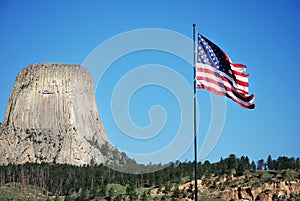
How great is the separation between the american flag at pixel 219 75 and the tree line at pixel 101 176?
10047 centimetres

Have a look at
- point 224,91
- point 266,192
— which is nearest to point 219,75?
point 224,91

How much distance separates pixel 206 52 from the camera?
3478cm

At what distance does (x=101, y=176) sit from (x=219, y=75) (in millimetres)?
114526

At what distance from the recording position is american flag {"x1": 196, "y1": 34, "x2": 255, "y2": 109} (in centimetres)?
3447

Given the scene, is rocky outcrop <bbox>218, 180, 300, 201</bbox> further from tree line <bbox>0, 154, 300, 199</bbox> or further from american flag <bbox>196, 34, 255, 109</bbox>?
american flag <bbox>196, 34, 255, 109</bbox>

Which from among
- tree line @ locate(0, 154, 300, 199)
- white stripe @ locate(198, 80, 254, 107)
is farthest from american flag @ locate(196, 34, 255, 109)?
tree line @ locate(0, 154, 300, 199)

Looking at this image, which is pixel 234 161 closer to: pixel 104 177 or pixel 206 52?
pixel 104 177

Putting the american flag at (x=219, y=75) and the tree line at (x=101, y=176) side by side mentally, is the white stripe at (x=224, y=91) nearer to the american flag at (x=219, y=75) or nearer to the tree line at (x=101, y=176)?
the american flag at (x=219, y=75)

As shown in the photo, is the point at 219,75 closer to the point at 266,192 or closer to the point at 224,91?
the point at 224,91

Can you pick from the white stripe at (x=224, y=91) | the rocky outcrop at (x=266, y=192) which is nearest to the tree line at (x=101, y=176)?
the rocky outcrop at (x=266, y=192)

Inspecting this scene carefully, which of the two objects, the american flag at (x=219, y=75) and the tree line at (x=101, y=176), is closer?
the american flag at (x=219, y=75)

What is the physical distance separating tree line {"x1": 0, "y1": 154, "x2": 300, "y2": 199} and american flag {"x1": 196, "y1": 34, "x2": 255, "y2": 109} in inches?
3956

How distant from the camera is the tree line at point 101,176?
468 ft

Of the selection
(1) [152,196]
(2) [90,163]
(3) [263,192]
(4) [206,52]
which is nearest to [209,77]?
(4) [206,52]
